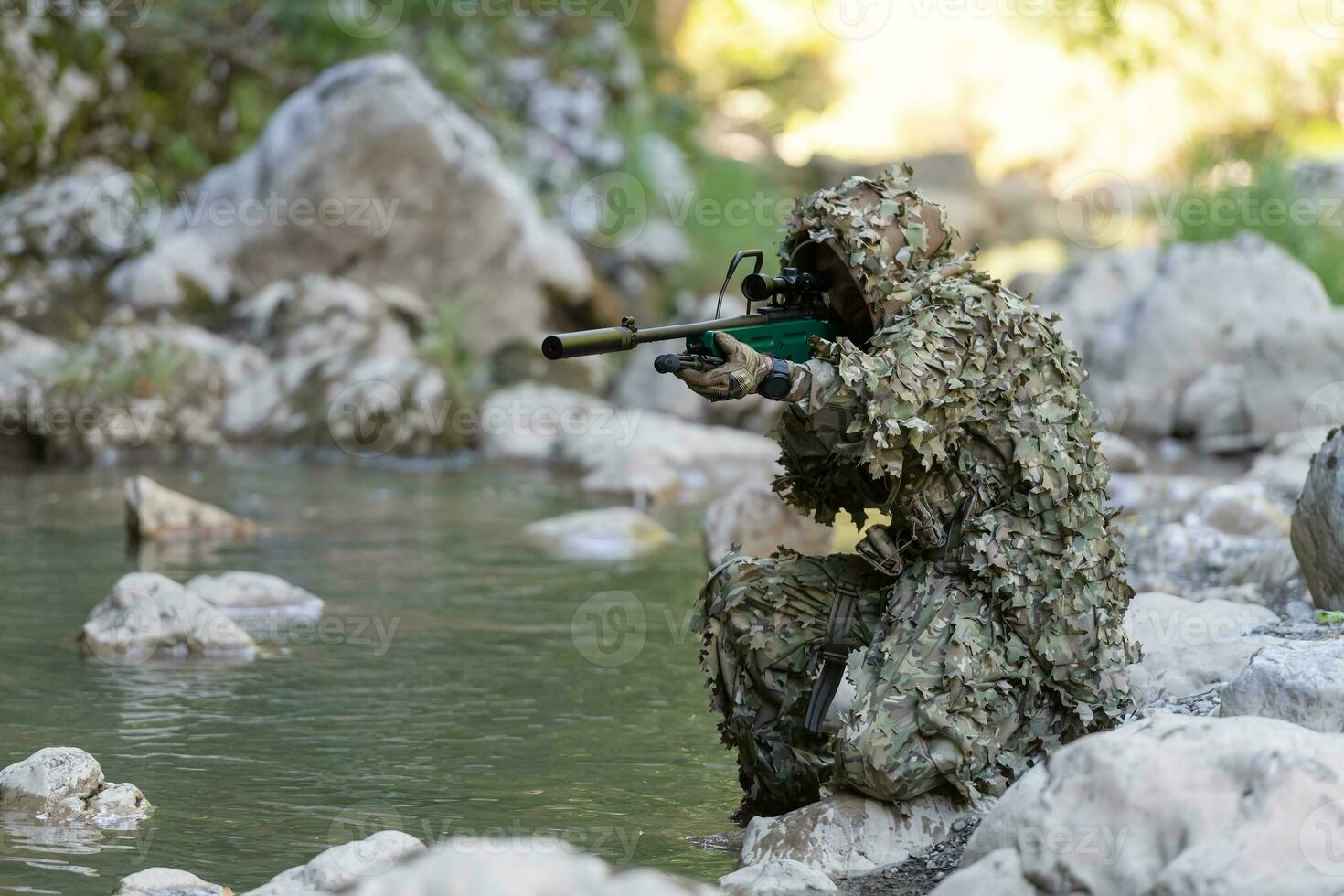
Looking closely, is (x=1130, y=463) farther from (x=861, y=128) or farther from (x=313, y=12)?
(x=861, y=128)

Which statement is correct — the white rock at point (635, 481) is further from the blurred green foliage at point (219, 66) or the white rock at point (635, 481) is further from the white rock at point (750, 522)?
the blurred green foliage at point (219, 66)

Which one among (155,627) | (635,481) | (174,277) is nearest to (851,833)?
(155,627)

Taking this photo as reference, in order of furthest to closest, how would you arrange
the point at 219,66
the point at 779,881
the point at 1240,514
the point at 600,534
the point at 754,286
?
the point at 219,66 < the point at 600,534 < the point at 1240,514 < the point at 754,286 < the point at 779,881

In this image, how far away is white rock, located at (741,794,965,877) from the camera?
4.04 meters

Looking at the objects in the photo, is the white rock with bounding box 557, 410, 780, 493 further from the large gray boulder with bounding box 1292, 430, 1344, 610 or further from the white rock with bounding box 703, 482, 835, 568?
the large gray boulder with bounding box 1292, 430, 1344, 610

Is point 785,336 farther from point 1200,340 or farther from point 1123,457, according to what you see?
point 1200,340

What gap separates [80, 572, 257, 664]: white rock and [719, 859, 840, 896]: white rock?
3.23 metres

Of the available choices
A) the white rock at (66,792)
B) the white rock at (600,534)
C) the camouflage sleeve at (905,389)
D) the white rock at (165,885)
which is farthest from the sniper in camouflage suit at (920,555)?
the white rock at (600,534)

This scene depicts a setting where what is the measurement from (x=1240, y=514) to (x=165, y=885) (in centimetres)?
673

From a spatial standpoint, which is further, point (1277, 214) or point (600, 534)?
point (1277, 214)

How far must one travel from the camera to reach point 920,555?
4336 millimetres

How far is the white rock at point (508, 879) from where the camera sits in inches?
93.3

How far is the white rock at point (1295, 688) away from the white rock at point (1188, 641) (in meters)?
0.83

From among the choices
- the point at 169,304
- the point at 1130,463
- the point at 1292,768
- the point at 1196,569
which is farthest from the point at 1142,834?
the point at 169,304
